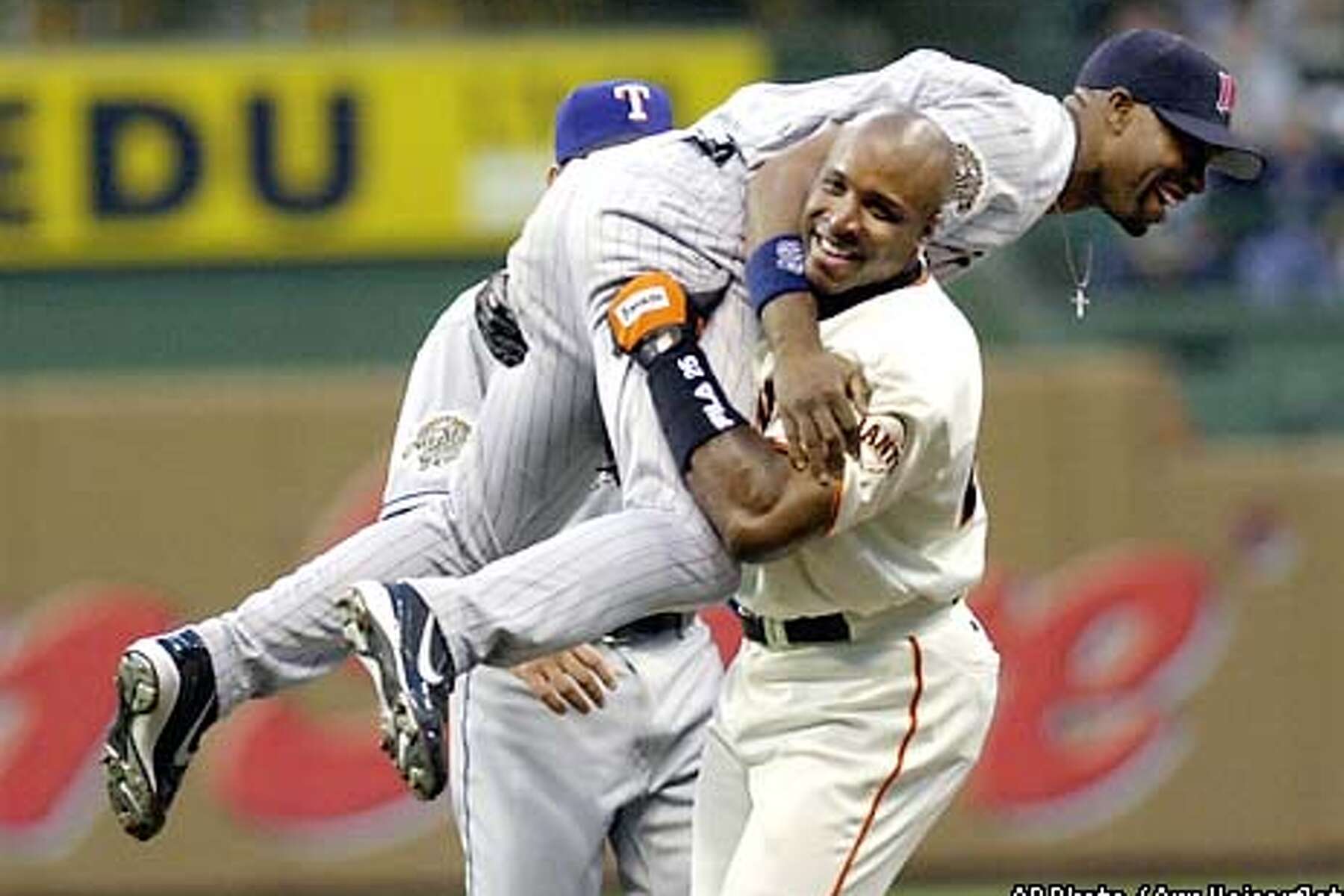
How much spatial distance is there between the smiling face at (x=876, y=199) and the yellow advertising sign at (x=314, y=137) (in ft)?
24.2

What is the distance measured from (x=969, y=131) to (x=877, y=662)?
0.90 m

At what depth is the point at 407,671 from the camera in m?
5.50

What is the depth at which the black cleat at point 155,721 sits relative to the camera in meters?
5.90

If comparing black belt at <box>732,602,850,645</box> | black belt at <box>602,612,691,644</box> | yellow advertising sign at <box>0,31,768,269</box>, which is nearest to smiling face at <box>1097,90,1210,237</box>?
black belt at <box>732,602,850,645</box>

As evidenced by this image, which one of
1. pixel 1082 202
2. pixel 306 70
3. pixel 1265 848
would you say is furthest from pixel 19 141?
pixel 1082 202

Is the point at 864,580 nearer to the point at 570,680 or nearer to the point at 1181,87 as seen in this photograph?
the point at 570,680

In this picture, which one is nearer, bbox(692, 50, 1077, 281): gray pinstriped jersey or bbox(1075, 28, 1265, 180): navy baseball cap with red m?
bbox(692, 50, 1077, 281): gray pinstriped jersey

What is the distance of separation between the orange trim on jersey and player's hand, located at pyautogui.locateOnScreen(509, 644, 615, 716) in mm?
834

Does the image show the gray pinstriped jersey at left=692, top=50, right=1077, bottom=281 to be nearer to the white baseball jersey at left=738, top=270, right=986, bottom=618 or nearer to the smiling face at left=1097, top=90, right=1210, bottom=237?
the smiling face at left=1097, top=90, right=1210, bottom=237

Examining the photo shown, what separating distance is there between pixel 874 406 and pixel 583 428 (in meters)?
0.83

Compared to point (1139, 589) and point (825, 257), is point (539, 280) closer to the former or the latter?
point (825, 257)

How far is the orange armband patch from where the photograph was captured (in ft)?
19.1

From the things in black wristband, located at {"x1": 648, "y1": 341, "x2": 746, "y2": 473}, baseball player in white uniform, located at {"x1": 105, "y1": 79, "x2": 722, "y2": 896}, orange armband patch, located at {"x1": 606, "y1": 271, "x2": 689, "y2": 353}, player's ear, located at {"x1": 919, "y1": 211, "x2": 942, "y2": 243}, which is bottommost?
baseball player in white uniform, located at {"x1": 105, "y1": 79, "x2": 722, "y2": 896}

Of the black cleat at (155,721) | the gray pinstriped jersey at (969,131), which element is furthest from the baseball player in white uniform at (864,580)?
the black cleat at (155,721)
